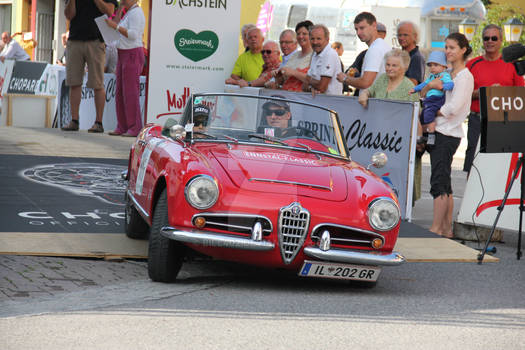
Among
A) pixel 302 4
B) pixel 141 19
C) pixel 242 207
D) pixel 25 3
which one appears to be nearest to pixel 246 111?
pixel 242 207

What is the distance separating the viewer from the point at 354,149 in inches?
396

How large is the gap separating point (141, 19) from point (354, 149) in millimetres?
4953

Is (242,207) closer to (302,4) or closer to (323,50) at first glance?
(323,50)

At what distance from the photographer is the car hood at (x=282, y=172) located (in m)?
6.04

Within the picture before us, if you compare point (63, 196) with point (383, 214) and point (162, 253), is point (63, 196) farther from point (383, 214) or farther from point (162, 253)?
point (383, 214)

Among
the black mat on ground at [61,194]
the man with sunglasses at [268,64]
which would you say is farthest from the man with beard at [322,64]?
the black mat on ground at [61,194]

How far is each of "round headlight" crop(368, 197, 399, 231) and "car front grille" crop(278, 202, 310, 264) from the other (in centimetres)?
49

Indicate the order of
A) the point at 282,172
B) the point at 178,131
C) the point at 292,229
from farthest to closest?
1. the point at 178,131
2. the point at 282,172
3. the point at 292,229

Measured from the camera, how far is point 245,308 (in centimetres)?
540

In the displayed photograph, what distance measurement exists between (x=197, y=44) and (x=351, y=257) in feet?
23.1

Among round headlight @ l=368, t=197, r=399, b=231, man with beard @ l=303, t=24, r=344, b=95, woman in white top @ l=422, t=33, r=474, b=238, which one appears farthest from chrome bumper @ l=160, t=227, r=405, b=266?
man with beard @ l=303, t=24, r=344, b=95

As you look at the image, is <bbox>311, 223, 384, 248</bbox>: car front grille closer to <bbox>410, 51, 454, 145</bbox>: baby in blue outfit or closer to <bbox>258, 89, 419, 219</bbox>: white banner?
<bbox>410, 51, 454, 145</bbox>: baby in blue outfit

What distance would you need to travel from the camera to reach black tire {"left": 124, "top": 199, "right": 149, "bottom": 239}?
7.54m

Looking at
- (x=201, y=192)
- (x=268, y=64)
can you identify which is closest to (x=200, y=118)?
(x=201, y=192)
